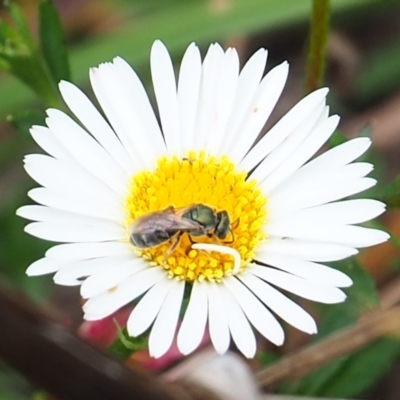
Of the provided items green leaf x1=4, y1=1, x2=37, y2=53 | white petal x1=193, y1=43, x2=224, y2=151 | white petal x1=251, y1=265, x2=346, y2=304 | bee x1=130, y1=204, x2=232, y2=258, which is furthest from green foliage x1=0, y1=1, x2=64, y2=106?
white petal x1=251, y1=265, x2=346, y2=304

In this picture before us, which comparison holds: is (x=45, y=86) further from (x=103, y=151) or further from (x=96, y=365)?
(x=96, y=365)

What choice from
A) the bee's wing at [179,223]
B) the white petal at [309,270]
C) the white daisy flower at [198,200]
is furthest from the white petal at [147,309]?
the white petal at [309,270]

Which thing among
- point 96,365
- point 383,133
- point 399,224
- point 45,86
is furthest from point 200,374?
point 383,133

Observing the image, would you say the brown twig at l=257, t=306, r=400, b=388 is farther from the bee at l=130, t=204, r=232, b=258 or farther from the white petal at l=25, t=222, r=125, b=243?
the white petal at l=25, t=222, r=125, b=243

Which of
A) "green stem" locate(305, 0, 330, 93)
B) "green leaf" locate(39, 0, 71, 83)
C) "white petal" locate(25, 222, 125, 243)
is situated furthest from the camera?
"green leaf" locate(39, 0, 71, 83)

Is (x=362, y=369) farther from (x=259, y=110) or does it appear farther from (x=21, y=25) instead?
(x=21, y=25)

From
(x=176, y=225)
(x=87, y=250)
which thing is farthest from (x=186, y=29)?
(x=87, y=250)
